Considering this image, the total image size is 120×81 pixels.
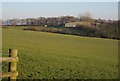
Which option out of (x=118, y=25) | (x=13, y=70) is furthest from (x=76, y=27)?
(x=13, y=70)

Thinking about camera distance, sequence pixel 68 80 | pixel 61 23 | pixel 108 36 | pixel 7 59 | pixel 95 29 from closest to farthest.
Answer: pixel 7 59
pixel 68 80
pixel 108 36
pixel 95 29
pixel 61 23

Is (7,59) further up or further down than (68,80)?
further up

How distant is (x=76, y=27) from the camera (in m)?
96.9

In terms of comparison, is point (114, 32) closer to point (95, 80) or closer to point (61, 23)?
point (61, 23)

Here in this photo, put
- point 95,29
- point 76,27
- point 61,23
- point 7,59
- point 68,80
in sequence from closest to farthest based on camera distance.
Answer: point 7,59 → point 68,80 → point 95,29 → point 76,27 → point 61,23

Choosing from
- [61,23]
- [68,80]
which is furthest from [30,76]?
[61,23]

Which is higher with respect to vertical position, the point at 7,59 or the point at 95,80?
the point at 7,59

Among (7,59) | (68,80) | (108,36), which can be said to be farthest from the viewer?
(108,36)

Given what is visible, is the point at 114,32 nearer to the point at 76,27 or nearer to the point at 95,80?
the point at 76,27

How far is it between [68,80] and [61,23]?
93113 millimetres

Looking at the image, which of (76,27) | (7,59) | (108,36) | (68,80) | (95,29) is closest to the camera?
(7,59)

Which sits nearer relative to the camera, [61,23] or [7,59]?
[7,59]

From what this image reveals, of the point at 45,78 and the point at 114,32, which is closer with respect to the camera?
the point at 45,78

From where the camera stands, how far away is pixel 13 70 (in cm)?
824
